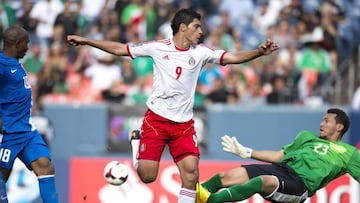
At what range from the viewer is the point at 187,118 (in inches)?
417

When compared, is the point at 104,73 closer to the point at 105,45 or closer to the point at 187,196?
the point at 105,45

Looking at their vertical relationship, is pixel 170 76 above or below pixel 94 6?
below

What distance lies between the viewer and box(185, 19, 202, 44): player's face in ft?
34.4

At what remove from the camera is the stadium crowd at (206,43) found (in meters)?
17.8

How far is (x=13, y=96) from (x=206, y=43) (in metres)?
8.50

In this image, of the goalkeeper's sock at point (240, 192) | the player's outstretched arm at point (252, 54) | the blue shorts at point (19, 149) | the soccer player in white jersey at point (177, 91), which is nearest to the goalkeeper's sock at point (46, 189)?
the blue shorts at point (19, 149)

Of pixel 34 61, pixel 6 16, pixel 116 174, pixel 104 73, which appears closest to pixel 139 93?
pixel 104 73

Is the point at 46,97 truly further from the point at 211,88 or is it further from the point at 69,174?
the point at 69,174

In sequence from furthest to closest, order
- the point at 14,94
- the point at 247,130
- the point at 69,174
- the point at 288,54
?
the point at 288,54 → the point at 247,130 → the point at 69,174 → the point at 14,94

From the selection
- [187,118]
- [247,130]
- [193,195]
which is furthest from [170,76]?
[247,130]

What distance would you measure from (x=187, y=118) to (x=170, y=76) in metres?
0.50

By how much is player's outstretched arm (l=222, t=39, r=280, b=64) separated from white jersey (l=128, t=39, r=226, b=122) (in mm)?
110

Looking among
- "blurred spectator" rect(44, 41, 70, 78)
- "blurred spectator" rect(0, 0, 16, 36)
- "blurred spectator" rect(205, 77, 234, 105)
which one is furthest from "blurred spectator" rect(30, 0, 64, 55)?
"blurred spectator" rect(205, 77, 234, 105)

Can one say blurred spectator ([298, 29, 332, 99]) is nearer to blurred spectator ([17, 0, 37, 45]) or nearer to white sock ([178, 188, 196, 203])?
blurred spectator ([17, 0, 37, 45])
